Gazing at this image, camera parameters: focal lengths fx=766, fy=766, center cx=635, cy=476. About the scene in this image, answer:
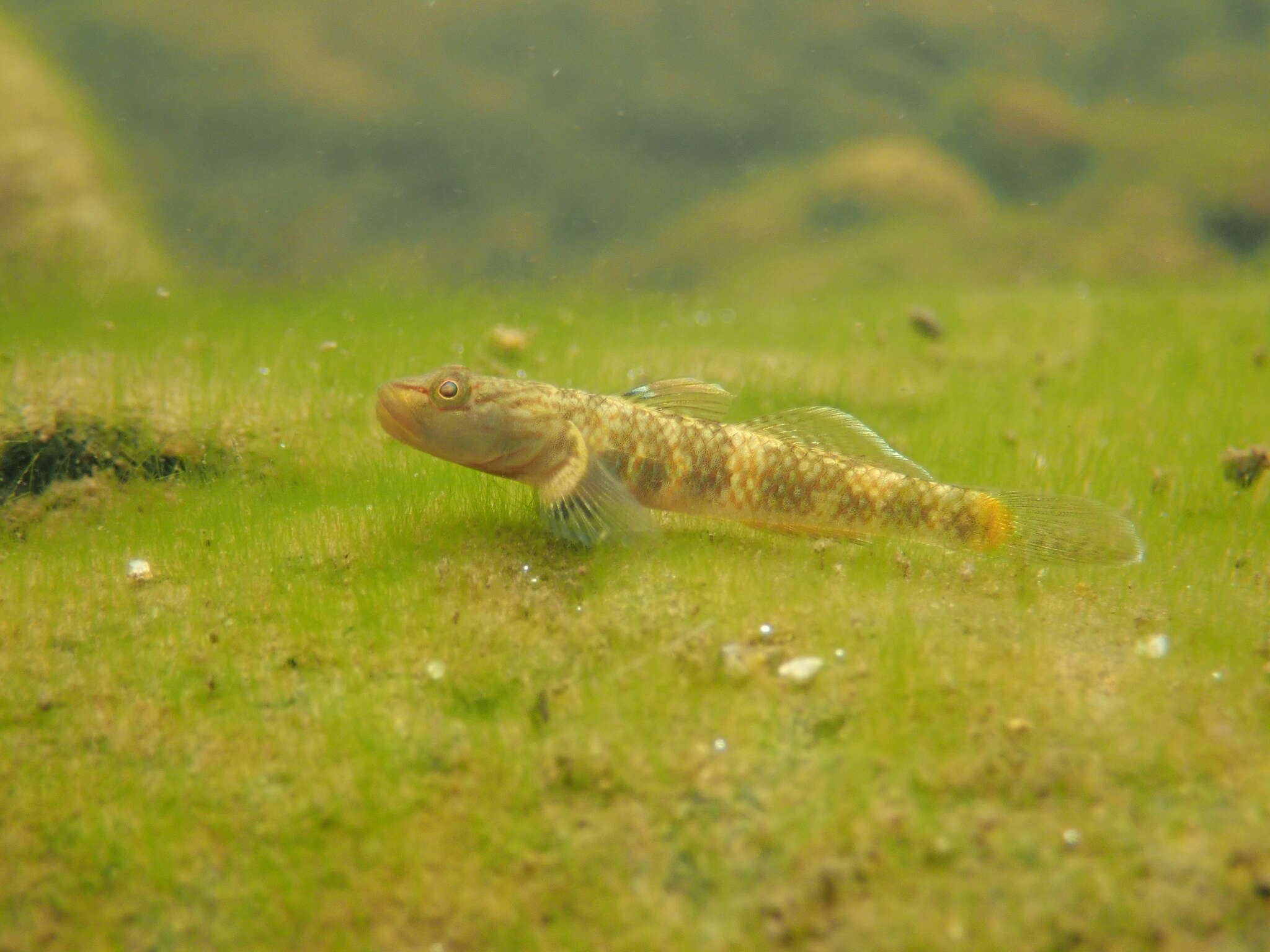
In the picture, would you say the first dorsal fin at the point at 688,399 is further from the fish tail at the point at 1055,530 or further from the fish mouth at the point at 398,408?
the fish tail at the point at 1055,530

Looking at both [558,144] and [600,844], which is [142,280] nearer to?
[600,844]

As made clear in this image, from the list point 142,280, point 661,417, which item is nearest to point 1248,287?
point 661,417

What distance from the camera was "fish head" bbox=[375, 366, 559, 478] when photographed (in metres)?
3.41

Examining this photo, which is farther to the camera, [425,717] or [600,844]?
[425,717]

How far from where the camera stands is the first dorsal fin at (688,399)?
386 centimetres

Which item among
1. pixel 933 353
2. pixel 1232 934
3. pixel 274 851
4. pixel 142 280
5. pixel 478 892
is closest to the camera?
pixel 1232 934

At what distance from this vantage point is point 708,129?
2122 centimetres

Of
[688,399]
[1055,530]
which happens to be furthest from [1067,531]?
[688,399]

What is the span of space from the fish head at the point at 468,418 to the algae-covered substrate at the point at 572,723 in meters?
0.41

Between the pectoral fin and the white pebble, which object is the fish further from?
the white pebble

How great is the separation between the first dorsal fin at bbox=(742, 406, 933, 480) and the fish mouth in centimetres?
161

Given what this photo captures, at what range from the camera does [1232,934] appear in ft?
6.31

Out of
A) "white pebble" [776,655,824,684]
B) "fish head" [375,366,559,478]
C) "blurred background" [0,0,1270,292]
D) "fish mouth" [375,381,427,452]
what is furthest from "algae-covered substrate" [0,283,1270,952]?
"blurred background" [0,0,1270,292]

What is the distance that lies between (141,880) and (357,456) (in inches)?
117
